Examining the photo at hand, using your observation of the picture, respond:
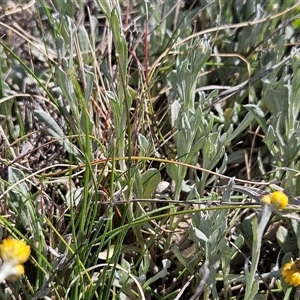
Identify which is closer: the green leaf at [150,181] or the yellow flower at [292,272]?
the yellow flower at [292,272]

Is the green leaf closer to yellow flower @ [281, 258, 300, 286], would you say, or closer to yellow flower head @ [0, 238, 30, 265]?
yellow flower @ [281, 258, 300, 286]

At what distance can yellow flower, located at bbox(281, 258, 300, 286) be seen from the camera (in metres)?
1.13

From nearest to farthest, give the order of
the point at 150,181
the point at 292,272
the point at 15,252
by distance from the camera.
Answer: the point at 15,252 < the point at 292,272 < the point at 150,181

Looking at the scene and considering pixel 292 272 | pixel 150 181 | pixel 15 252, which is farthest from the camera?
pixel 150 181

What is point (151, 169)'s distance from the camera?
4.09 feet

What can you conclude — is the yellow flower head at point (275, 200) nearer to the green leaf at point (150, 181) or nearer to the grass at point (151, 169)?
the grass at point (151, 169)

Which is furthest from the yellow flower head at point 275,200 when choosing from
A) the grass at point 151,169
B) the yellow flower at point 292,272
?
the yellow flower at point 292,272

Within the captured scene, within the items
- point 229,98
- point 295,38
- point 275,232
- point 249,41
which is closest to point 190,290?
point 275,232

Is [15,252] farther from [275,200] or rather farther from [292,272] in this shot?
[292,272]

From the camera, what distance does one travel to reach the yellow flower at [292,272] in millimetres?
1130

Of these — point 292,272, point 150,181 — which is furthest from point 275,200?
point 150,181

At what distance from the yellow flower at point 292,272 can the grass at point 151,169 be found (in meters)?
0.04

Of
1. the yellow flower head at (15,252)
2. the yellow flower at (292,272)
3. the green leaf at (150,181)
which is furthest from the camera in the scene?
the green leaf at (150,181)

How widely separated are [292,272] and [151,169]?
0.35 metres
